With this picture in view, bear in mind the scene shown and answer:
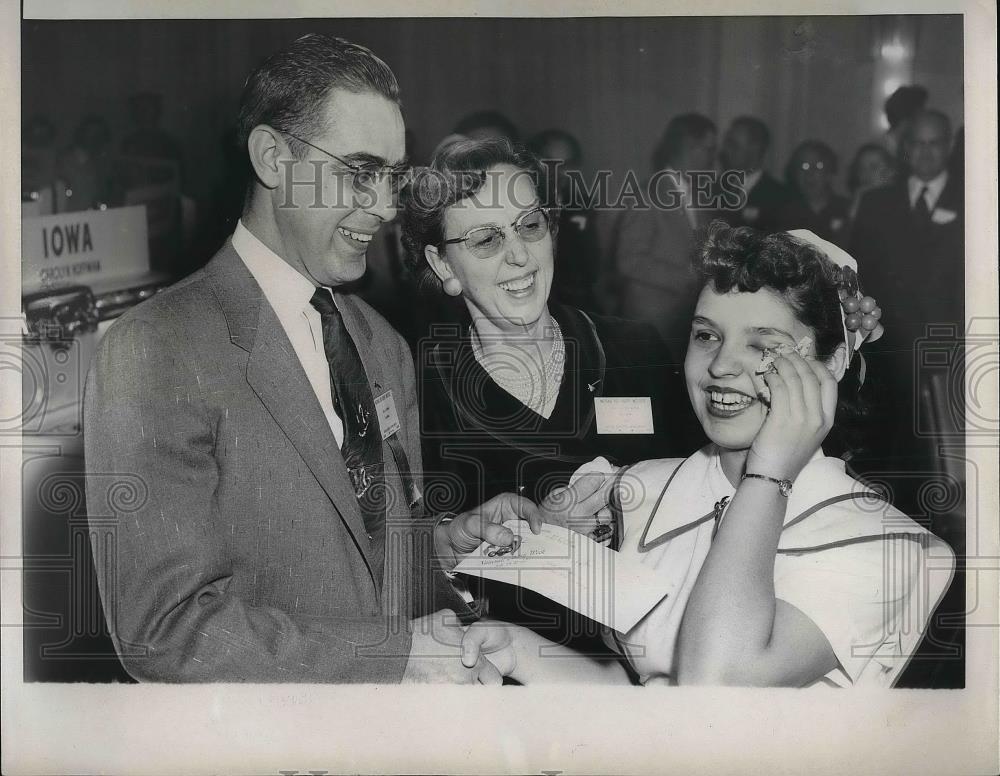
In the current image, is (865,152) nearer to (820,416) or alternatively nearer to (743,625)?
(820,416)

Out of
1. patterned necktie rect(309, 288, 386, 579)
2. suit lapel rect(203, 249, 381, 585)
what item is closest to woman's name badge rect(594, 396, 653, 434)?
patterned necktie rect(309, 288, 386, 579)

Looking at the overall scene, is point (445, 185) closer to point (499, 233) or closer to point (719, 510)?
point (499, 233)

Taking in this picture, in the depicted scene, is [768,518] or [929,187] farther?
[929,187]

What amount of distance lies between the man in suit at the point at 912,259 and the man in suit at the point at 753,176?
0.81 ft

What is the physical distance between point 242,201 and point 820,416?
1708 mm

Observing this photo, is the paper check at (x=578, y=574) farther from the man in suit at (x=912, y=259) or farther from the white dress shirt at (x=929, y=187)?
the white dress shirt at (x=929, y=187)

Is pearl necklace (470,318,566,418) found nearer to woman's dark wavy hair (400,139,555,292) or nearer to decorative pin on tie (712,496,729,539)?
woman's dark wavy hair (400,139,555,292)

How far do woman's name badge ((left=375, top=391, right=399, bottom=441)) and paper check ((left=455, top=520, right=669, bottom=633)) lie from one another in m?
0.43

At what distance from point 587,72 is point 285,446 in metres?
1.34

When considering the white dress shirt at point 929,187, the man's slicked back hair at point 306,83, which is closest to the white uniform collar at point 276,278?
the man's slicked back hair at point 306,83

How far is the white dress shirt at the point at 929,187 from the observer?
108 inches

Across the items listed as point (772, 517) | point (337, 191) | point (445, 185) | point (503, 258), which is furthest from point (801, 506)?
point (337, 191)

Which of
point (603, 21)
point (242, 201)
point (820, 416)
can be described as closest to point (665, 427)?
point (820, 416)

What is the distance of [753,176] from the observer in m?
2.73
